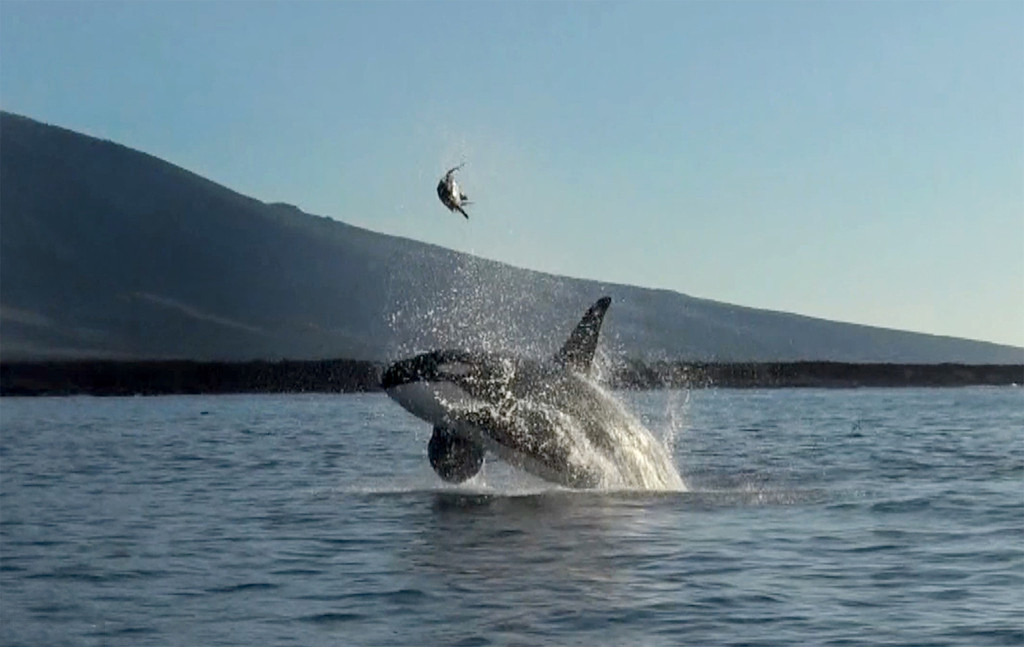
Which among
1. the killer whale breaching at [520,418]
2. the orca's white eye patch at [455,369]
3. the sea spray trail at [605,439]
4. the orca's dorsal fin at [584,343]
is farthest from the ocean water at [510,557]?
the orca's dorsal fin at [584,343]

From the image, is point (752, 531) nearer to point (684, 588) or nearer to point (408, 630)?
point (684, 588)

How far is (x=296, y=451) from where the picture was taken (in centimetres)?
4081

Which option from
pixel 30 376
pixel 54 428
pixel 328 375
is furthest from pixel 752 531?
pixel 328 375

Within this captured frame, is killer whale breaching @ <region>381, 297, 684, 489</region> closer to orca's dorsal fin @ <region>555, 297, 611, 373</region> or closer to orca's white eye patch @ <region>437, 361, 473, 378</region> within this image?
orca's white eye patch @ <region>437, 361, 473, 378</region>

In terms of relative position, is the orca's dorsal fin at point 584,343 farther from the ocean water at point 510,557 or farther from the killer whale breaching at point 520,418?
the ocean water at point 510,557

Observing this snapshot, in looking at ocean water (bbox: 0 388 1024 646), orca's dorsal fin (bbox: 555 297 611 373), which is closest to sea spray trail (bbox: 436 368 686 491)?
orca's dorsal fin (bbox: 555 297 611 373)

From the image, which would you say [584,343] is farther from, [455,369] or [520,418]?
[455,369]

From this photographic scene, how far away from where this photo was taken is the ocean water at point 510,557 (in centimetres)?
1402

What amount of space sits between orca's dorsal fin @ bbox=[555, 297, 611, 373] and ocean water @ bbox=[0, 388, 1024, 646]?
6.25 ft

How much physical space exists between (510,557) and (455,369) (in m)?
7.01

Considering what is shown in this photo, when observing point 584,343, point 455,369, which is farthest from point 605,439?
point 455,369

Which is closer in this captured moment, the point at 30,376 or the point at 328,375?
the point at 30,376

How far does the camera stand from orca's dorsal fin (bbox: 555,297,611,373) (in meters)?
25.6

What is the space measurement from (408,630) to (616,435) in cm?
1126
